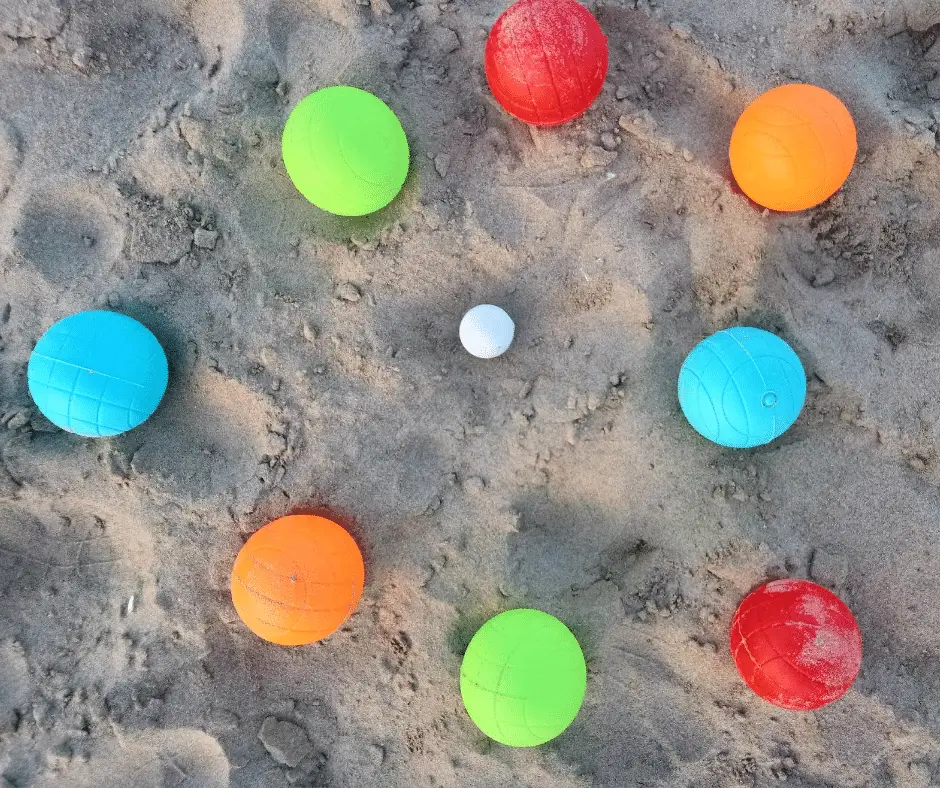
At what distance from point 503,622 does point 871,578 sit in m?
1.87

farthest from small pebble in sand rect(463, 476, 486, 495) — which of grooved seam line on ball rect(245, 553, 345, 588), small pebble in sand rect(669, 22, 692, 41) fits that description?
small pebble in sand rect(669, 22, 692, 41)

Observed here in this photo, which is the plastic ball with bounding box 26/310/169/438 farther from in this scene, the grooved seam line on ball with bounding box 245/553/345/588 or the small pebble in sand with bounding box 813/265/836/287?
the small pebble in sand with bounding box 813/265/836/287

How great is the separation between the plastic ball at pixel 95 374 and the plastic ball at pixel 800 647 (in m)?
2.95

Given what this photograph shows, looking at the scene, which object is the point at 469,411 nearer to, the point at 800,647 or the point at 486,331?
the point at 486,331

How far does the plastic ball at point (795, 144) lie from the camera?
3135mm

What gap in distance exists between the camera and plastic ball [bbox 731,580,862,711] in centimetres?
307

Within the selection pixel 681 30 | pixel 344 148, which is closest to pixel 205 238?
pixel 344 148

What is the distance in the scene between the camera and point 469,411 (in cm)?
356

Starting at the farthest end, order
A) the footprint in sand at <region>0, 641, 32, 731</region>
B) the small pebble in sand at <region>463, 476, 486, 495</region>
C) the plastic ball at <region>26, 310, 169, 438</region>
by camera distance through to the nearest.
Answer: the footprint in sand at <region>0, 641, 32, 731</region>, the small pebble in sand at <region>463, 476, 486, 495</region>, the plastic ball at <region>26, 310, 169, 438</region>

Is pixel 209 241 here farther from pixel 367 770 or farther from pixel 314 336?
pixel 367 770

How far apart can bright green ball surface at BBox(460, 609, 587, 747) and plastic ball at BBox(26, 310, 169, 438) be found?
6.28 ft

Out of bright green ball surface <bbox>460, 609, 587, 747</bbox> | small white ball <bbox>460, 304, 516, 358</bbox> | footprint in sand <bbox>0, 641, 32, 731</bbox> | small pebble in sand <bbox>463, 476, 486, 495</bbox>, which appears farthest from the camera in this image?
footprint in sand <bbox>0, 641, 32, 731</bbox>

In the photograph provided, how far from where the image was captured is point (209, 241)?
3617mm

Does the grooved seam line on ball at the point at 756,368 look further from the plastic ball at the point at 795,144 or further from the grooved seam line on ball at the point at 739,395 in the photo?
the plastic ball at the point at 795,144
